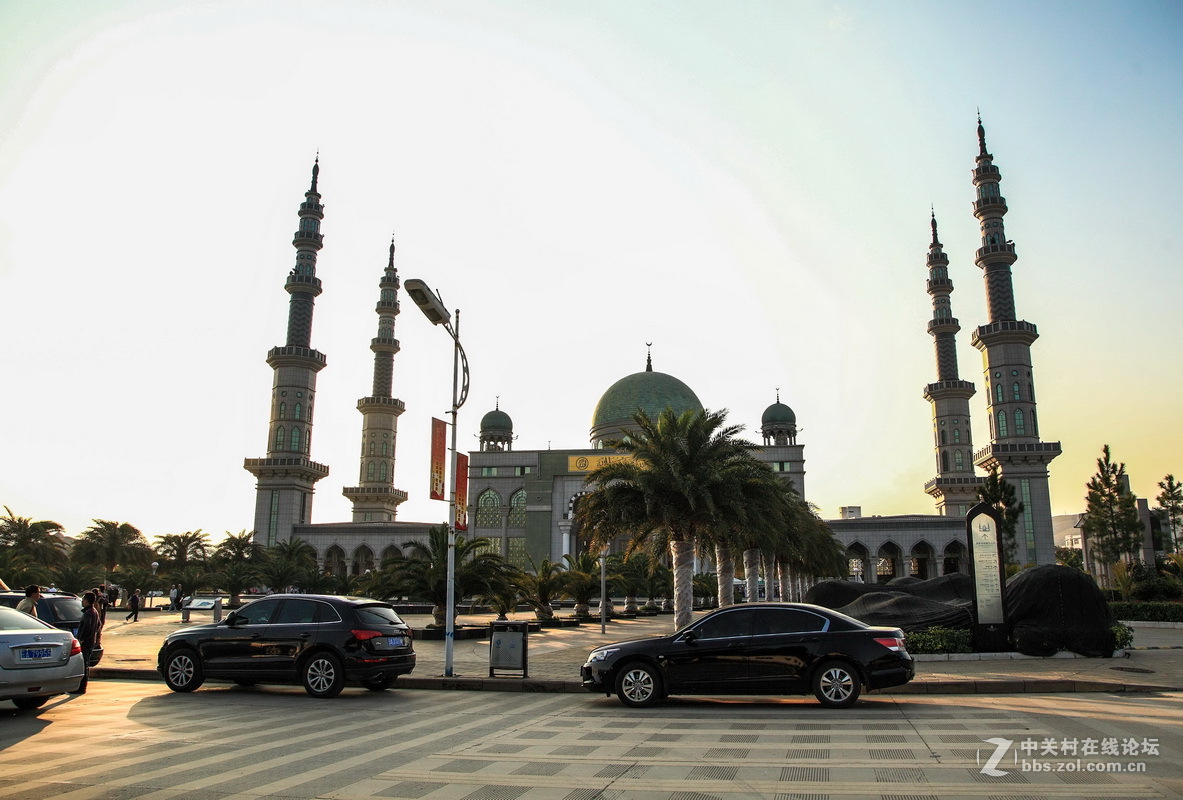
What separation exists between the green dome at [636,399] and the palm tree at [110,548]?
41376 millimetres

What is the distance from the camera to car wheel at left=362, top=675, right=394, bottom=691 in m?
13.0

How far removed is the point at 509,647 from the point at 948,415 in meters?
72.7

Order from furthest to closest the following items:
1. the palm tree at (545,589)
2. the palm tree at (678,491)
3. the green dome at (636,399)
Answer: the green dome at (636,399)
the palm tree at (545,589)
the palm tree at (678,491)

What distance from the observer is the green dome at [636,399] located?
8050 centimetres

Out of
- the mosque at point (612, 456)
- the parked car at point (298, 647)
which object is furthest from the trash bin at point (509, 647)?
the mosque at point (612, 456)

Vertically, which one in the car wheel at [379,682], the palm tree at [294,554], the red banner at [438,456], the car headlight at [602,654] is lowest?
the car wheel at [379,682]

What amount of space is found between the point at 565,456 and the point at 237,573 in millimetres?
34829

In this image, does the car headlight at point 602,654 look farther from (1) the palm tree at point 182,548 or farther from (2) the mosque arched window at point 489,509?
(2) the mosque arched window at point 489,509

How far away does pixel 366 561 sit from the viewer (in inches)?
3147

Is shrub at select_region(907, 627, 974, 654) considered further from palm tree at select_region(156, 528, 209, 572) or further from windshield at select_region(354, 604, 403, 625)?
palm tree at select_region(156, 528, 209, 572)

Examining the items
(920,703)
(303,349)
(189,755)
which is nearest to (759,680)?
(920,703)

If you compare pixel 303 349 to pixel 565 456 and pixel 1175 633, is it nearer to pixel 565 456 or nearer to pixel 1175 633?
pixel 565 456

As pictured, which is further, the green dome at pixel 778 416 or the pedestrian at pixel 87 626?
the green dome at pixel 778 416

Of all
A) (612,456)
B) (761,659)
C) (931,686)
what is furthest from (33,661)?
(612,456)
